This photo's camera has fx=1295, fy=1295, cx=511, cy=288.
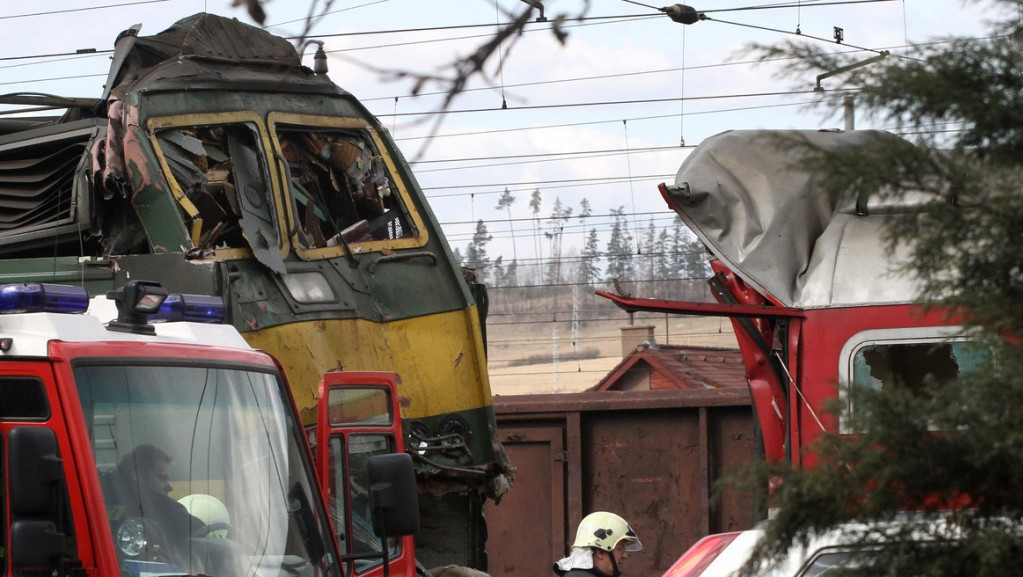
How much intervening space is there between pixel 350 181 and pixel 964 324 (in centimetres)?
540

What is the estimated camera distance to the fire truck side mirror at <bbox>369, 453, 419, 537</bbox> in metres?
5.06

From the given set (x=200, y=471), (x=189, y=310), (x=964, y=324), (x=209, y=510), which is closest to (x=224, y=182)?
(x=189, y=310)

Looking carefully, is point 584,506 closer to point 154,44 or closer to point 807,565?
point 154,44

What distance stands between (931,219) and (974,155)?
0.52ft

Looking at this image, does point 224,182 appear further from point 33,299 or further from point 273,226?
point 33,299

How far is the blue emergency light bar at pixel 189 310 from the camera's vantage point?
5.16 meters

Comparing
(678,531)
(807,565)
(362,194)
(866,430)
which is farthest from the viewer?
(678,531)

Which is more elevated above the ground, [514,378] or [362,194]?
[362,194]

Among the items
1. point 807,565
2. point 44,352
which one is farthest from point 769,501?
point 44,352

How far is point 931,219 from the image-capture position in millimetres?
2781

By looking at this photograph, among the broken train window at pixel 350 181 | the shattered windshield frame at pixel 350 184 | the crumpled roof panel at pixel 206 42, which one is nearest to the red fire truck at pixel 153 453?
the shattered windshield frame at pixel 350 184

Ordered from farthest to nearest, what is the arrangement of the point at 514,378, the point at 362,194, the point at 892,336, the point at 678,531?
the point at 514,378 < the point at 678,531 < the point at 362,194 < the point at 892,336

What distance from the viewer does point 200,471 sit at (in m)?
4.56

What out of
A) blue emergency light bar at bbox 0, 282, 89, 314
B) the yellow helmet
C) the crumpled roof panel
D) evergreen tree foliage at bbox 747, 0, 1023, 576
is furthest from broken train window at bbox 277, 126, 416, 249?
evergreen tree foliage at bbox 747, 0, 1023, 576
